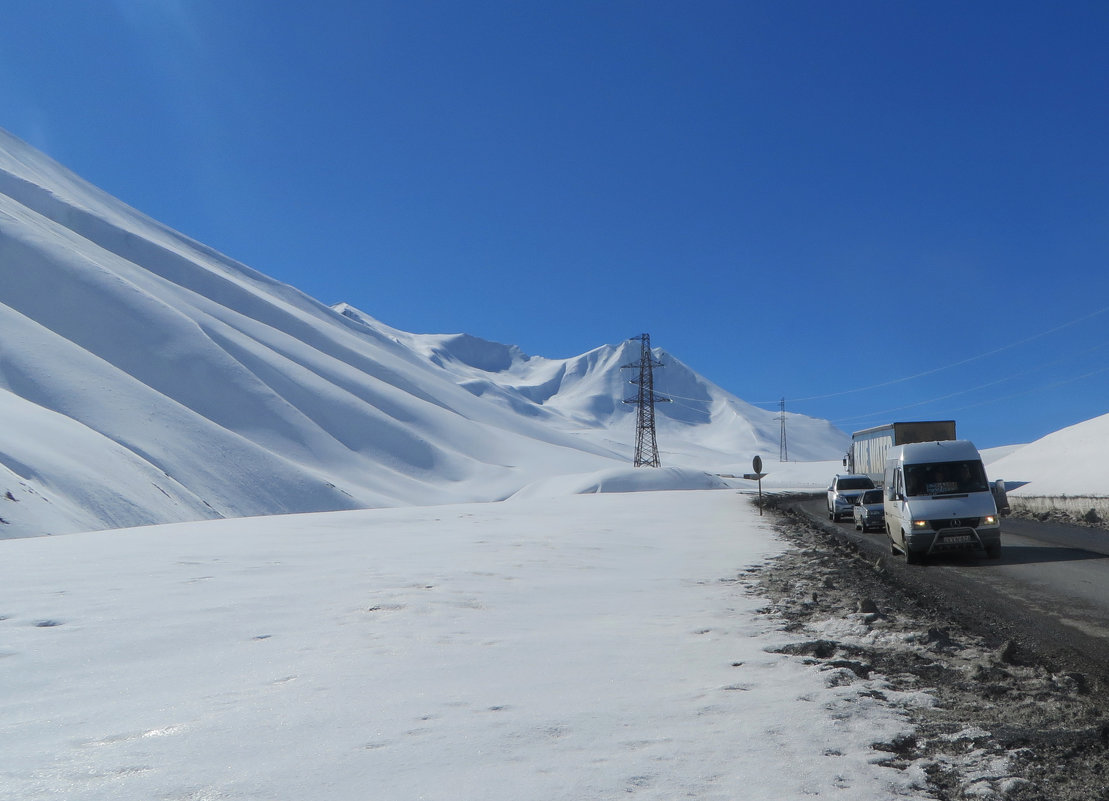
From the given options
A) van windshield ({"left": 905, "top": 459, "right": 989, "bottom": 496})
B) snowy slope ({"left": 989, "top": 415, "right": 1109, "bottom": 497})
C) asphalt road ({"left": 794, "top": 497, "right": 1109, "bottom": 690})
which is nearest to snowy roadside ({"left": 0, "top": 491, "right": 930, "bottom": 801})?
asphalt road ({"left": 794, "top": 497, "right": 1109, "bottom": 690})

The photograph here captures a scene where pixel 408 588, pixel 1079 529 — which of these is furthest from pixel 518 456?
pixel 408 588

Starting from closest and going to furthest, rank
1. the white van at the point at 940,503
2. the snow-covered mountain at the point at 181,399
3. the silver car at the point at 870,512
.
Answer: the white van at the point at 940,503 → the silver car at the point at 870,512 → the snow-covered mountain at the point at 181,399

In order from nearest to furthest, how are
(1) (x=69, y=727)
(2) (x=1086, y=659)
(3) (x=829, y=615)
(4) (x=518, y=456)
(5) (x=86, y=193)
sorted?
(1) (x=69, y=727)
(2) (x=1086, y=659)
(3) (x=829, y=615)
(4) (x=518, y=456)
(5) (x=86, y=193)

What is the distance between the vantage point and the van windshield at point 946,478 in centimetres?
1494

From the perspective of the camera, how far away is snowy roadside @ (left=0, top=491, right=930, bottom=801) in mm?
4055

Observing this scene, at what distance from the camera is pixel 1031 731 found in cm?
465

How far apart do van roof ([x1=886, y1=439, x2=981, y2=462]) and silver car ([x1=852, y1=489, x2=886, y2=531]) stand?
699cm

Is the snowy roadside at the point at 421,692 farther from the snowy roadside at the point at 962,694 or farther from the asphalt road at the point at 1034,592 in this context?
the asphalt road at the point at 1034,592

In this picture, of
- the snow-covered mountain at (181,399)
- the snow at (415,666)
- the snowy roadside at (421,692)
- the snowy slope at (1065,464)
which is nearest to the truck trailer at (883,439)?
the snow at (415,666)

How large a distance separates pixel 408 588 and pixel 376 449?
279ft

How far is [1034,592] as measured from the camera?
33.9 feet

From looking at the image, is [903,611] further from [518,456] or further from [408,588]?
[518,456]

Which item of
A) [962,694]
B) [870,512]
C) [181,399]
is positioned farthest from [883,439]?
[181,399]

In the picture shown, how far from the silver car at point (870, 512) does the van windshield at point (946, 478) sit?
7.25 m
